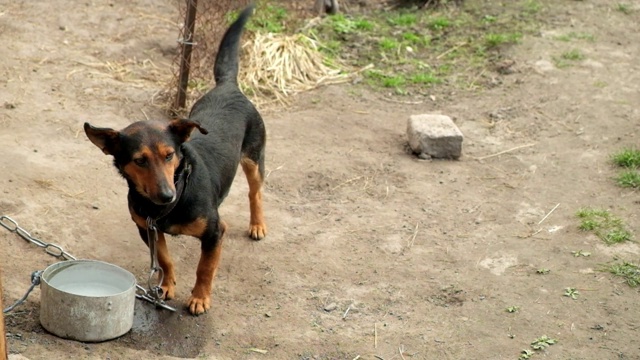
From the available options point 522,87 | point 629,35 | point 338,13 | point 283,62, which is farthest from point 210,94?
point 629,35

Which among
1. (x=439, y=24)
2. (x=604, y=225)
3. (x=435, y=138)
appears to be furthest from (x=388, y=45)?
(x=604, y=225)

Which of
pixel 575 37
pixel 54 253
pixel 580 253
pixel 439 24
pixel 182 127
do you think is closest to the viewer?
pixel 182 127

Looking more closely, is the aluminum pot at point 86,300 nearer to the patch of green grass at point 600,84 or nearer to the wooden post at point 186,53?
the wooden post at point 186,53

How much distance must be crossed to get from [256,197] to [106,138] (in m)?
2.01

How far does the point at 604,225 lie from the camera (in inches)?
291

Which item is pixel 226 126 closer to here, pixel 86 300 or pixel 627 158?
pixel 86 300

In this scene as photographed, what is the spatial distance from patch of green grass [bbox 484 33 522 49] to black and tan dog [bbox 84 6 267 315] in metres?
4.89

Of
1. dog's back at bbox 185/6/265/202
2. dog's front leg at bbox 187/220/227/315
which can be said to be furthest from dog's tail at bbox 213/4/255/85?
dog's front leg at bbox 187/220/227/315

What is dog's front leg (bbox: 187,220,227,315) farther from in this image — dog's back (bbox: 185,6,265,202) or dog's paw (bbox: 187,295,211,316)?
dog's back (bbox: 185,6,265,202)

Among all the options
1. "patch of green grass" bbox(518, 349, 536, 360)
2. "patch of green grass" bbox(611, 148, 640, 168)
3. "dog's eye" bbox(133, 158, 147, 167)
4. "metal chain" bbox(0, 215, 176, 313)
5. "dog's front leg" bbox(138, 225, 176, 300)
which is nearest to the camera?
"dog's eye" bbox(133, 158, 147, 167)

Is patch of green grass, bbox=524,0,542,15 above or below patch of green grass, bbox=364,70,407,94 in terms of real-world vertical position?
above

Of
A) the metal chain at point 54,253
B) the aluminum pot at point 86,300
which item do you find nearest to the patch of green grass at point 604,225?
the metal chain at point 54,253

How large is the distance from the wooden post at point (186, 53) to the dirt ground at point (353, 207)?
1.16 feet

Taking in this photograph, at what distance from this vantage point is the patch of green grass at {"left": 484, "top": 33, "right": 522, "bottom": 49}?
11242 mm
